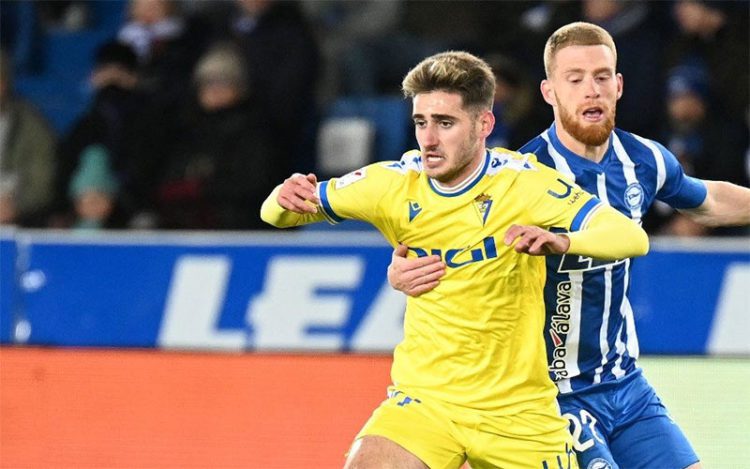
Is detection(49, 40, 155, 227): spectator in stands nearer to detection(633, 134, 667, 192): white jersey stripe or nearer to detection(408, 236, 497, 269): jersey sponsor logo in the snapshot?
detection(633, 134, 667, 192): white jersey stripe

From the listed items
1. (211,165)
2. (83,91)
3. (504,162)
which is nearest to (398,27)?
(211,165)

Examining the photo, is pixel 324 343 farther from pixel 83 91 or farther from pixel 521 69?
pixel 83 91

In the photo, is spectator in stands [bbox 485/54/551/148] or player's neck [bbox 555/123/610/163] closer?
player's neck [bbox 555/123/610/163]

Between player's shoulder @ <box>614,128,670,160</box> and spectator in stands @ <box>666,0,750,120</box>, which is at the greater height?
spectator in stands @ <box>666,0,750,120</box>

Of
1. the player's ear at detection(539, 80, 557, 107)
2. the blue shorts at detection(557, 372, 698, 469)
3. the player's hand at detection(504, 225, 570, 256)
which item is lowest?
the blue shorts at detection(557, 372, 698, 469)

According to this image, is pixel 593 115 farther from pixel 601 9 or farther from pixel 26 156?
pixel 26 156

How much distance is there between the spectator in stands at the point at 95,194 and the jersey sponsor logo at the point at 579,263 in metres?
6.51

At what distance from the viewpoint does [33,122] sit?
453 inches

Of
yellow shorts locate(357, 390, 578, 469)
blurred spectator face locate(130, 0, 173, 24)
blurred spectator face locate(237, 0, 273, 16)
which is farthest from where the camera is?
blurred spectator face locate(130, 0, 173, 24)

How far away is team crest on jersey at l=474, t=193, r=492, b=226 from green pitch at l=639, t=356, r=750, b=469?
2.73 m

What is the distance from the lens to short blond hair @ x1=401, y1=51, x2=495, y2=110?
15.0ft

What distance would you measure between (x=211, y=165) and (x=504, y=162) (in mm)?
6167

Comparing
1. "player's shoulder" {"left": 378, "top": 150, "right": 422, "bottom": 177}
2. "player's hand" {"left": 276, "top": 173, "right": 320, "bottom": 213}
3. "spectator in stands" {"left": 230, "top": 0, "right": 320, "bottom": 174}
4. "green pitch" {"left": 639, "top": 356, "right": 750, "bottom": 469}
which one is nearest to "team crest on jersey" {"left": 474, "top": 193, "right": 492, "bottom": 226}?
"player's shoulder" {"left": 378, "top": 150, "right": 422, "bottom": 177}

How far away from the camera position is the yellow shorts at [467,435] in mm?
4469
